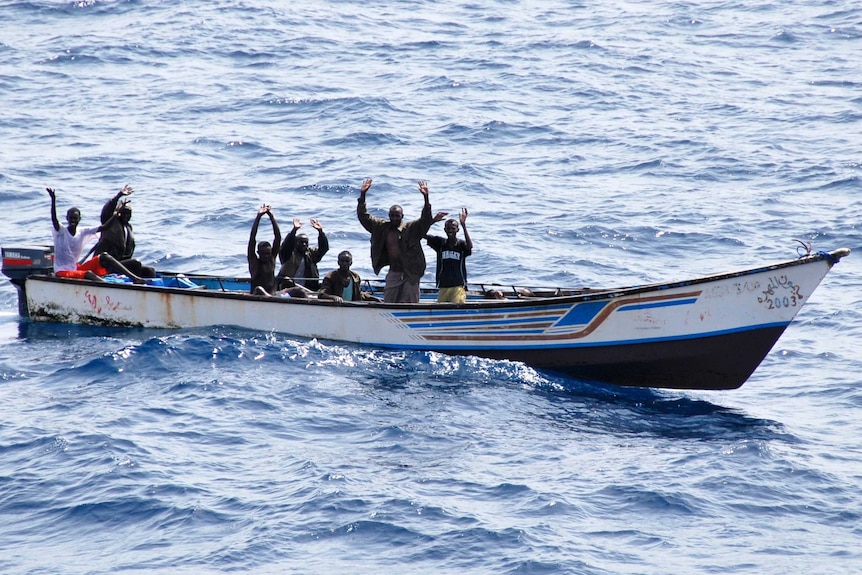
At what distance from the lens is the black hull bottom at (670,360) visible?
15.5m

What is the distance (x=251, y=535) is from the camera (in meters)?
11.2

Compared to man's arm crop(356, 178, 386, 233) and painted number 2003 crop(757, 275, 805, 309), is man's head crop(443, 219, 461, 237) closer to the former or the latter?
man's arm crop(356, 178, 386, 233)

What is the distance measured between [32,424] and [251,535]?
4203mm

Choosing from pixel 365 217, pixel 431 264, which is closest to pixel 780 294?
pixel 365 217

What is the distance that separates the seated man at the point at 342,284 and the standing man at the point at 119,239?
3637mm

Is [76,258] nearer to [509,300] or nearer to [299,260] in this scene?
[299,260]

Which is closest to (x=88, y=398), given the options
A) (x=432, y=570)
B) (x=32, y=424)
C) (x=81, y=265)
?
(x=32, y=424)

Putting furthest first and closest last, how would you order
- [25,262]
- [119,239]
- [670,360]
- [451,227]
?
[119,239]
[25,262]
[451,227]
[670,360]

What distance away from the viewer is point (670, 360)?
624 inches

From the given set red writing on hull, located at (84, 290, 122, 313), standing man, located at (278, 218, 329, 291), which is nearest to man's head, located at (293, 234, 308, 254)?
standing man, located at (278, 218, 329, 291)

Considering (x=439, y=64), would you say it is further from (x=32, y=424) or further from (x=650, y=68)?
(x=32, y=424)

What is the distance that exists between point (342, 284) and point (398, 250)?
1.15m

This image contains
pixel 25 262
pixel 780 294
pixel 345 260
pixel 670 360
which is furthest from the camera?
pixel 25 262

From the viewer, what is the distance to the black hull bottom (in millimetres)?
15531
